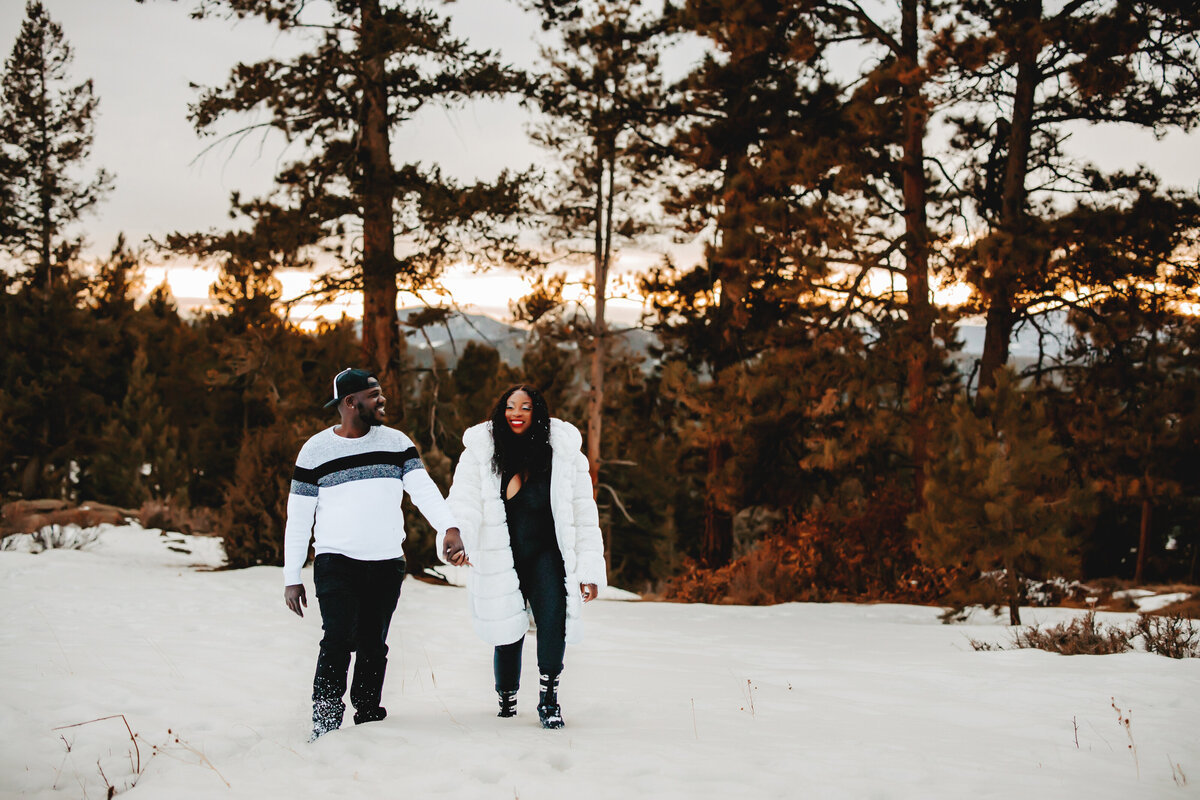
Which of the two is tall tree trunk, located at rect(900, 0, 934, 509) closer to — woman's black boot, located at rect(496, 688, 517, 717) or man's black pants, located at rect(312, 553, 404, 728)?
woman's black boot, located at rect(496, 688, 517, 717)

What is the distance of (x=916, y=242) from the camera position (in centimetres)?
1424

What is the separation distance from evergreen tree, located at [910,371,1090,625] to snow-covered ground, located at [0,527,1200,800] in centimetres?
87

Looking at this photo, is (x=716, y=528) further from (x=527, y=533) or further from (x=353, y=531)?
(x=353, y=531)

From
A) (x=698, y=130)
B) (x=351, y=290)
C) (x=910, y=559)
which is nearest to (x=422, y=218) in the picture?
(x=351, y=290)

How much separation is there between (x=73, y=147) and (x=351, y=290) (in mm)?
19632

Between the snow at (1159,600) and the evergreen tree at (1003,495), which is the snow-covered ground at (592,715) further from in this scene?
the snow at (1159,600)

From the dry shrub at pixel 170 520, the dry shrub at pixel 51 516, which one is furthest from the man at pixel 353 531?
the dry shrub at pixel 170 520

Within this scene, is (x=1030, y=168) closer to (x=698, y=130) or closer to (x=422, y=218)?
(x=698, y=130)

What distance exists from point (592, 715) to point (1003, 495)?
5.97m

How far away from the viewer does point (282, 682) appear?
20.4 feet

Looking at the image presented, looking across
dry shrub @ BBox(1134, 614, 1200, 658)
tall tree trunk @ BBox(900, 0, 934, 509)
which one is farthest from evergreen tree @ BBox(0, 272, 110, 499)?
dry shrub @ BBox(1134, 614, 1200, 658)

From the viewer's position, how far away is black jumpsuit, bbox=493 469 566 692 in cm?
475

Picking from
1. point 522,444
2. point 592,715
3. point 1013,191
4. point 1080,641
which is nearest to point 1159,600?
point 1013,191

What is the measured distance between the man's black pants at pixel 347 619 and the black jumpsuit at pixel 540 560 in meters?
0.62
